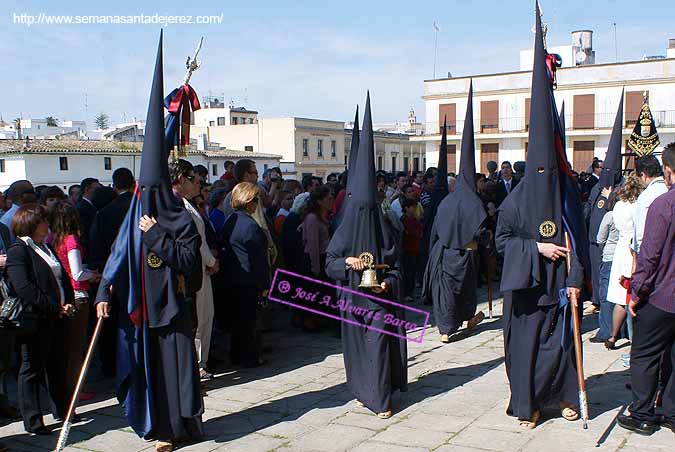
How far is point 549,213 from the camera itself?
541cm

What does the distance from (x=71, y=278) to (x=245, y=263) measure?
1.88 metres

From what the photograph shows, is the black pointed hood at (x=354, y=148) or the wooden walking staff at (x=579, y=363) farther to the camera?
the black pointed hood at (x=354, y=148)

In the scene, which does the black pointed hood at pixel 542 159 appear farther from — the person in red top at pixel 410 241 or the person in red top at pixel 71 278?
the person in red top at pixel 410 241

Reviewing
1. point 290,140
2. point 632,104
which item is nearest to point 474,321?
point 632,104

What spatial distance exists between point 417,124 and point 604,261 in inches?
2929

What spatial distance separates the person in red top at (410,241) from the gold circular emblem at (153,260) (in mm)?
6154

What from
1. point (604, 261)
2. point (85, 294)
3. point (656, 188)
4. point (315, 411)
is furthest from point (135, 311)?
point (604, 261)

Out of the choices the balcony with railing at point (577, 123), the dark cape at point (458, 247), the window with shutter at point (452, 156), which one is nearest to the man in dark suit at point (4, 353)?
the dark cape at point (458, 247)

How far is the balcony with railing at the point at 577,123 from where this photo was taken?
39.3 metres

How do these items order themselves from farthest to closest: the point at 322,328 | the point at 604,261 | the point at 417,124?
the point at 417,124 < the point at 322,328 < the point at 604,261

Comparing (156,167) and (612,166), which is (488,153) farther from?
(156,167)

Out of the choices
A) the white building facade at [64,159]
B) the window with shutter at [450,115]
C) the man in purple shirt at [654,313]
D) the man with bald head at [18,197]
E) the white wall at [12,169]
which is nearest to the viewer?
the man in purple shirt at [654,313]

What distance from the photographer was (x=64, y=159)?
4512 cm

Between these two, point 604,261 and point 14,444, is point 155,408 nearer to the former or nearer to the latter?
point 14,444
